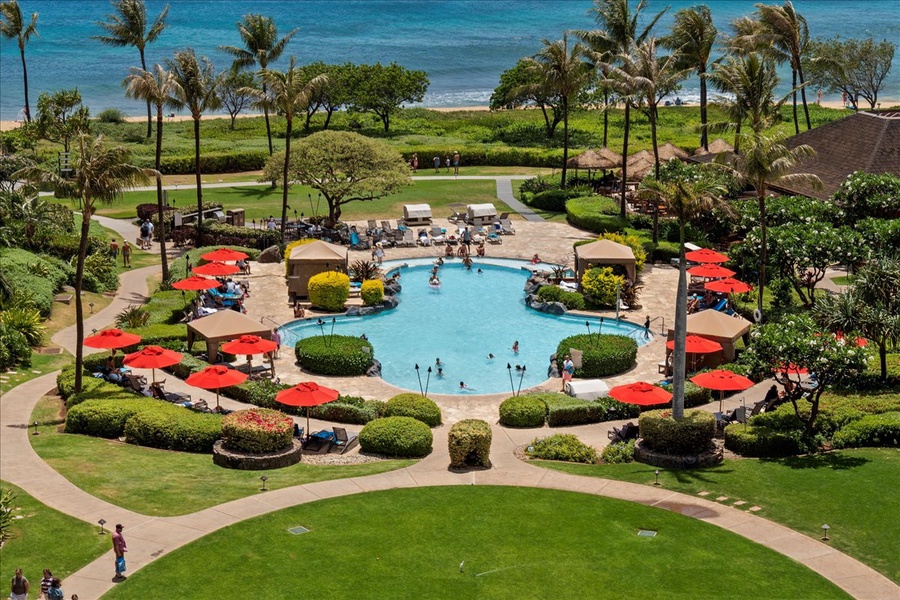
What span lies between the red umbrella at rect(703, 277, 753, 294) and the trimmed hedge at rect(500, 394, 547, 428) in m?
13.1

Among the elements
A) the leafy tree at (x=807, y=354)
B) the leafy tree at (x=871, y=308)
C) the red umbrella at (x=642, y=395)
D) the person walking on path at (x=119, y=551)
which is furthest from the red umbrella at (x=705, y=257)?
the person walking on path at (x=119, y=551)

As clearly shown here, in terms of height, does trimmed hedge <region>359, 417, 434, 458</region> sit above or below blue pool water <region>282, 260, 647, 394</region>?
below

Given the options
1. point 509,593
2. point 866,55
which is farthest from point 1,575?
point 866,55

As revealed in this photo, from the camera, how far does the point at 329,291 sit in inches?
1912

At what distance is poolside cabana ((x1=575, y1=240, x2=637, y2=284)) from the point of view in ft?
166

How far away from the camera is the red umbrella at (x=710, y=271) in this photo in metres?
47.5

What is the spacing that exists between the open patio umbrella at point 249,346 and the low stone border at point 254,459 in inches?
245

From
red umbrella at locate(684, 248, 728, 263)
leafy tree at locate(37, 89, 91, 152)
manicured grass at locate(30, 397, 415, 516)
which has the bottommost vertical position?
manicured grass at locate(30, 397, 415, 516)

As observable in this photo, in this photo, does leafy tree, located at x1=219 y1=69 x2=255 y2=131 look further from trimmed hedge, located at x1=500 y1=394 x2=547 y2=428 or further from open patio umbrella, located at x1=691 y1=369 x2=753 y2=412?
open patio umbrella, located at x1=691 y1=369 x2=753 y2=412

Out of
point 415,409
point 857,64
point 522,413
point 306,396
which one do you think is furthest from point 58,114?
point 857,64

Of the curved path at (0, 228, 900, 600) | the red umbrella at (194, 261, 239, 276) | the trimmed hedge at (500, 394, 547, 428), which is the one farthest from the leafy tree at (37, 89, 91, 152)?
the trimmed hedge at (500, 394, 547, 428)

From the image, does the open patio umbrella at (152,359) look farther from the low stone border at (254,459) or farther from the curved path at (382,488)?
the low stone border at (254,459)

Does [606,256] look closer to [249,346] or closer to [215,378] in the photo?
[249,346]

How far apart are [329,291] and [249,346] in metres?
10.0
